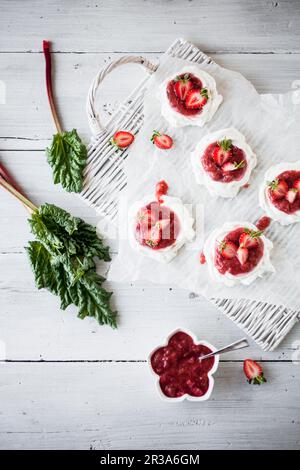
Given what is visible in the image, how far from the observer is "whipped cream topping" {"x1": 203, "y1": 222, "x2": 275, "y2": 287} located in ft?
6.04

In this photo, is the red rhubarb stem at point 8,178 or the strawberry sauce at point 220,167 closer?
the strawberry sauce at point 220,167

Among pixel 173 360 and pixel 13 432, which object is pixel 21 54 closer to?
pixel 173 360

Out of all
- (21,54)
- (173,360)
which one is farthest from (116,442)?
(21,54)

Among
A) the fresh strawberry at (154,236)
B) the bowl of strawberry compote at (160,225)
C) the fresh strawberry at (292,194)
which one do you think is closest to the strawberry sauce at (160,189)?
the bowl of strawberry compote at (160,225)

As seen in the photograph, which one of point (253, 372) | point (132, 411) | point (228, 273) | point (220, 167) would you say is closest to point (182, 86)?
point (220, 167)

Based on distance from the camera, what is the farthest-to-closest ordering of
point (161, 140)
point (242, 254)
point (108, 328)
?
point (108, 328)
point (161, 140)
point (242, 254)

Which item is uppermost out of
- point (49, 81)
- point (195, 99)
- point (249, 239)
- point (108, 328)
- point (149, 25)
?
point (149, 25)

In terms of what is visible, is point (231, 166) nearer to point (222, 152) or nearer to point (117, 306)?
point (222, 152)

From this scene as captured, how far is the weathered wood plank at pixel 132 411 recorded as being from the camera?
2.00 meters

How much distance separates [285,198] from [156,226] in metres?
0.50

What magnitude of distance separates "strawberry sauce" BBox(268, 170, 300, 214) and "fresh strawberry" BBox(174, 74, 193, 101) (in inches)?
18.7

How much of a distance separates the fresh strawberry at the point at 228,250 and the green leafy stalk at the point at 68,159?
61 cm

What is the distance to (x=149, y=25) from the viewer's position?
2.08m

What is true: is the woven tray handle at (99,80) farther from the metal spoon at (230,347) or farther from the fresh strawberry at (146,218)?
the metal spoon at (230,347)
